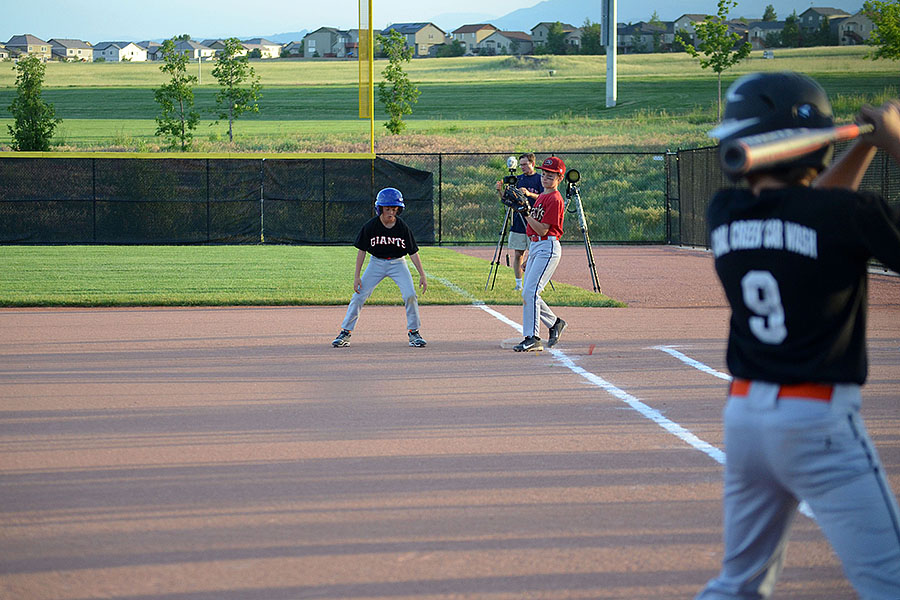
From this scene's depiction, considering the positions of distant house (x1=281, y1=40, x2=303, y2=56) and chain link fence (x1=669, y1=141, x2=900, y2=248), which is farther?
distant house (x1=281, y1=40, x2=303, y2=56)

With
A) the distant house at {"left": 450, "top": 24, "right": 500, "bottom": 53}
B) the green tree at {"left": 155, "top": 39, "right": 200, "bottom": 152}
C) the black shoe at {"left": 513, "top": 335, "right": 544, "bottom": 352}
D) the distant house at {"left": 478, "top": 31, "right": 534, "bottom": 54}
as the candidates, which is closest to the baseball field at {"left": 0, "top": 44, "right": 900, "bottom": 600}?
the black shoe at {"left": 513, "top": 335, "right": 544, "bottom": 352}

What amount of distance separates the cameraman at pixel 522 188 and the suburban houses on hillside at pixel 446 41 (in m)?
131

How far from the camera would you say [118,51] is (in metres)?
185

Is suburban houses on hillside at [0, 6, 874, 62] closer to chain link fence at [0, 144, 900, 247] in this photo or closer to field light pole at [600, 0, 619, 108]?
field light pole at [600, 0, 619, 108]

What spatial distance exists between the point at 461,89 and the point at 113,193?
70.2 meters

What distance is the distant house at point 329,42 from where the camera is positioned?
176m

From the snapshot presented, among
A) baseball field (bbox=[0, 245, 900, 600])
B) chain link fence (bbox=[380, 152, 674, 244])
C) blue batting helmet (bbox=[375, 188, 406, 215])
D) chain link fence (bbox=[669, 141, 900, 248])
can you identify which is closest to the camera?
baseball field (bbox=[0, 245, 900, 600])

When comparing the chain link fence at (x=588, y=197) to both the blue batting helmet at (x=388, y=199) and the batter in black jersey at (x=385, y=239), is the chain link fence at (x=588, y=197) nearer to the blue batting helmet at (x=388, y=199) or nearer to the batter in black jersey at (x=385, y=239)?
the batter in black jersey at (x=385, y=239)

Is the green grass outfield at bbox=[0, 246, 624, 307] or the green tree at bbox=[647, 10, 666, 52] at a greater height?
the green tree at bbox=[647, 10, 666, 52]

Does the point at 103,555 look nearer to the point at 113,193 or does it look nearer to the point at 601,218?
the point at 113,193

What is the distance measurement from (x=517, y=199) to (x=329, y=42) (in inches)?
7028

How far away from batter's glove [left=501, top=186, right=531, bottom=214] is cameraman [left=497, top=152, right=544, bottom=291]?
34 cm

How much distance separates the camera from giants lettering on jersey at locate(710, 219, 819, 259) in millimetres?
A: 2883

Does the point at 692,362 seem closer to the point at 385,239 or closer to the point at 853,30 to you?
the point at 385,239
